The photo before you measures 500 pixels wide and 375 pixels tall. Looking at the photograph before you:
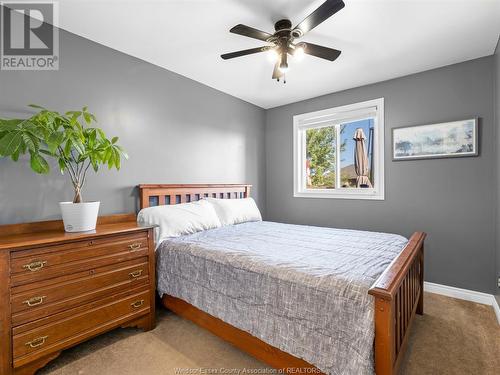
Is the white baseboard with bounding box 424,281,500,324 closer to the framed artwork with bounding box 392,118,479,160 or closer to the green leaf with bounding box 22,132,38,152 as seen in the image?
the framed artwork with bounding box 392,118,479,160

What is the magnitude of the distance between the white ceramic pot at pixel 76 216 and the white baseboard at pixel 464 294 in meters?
3.62

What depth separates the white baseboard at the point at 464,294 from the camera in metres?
2.56

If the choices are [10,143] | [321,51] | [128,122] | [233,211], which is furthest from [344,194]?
[10,143]

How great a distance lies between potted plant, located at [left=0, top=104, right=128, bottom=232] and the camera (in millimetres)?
1562

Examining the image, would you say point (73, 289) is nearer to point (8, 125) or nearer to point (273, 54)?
point (8, 125)

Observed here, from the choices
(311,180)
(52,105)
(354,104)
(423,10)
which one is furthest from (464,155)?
(52,105)

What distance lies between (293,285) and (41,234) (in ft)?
6.06

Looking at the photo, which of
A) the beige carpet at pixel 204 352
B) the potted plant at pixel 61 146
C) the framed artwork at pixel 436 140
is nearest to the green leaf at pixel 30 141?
the potted plant at pixel 61 146

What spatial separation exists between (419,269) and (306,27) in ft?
7.47

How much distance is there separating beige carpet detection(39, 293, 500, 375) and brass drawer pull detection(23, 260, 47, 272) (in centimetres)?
71

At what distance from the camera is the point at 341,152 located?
12.4 feet

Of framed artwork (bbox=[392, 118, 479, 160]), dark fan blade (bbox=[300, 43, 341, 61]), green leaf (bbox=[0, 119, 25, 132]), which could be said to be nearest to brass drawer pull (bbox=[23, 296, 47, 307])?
green leaf (bbox=[0, 119, 25, 132])

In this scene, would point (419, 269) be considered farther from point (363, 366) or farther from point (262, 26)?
point (262, 26)

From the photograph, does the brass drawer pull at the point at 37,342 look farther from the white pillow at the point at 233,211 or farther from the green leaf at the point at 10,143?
the white pillow at the point at 233,211
